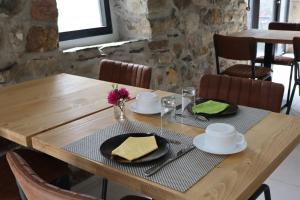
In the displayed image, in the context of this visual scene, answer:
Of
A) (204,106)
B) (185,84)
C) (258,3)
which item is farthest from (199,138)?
(258,3)

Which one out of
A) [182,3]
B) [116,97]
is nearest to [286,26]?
[182,3]

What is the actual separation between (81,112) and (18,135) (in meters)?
0.25

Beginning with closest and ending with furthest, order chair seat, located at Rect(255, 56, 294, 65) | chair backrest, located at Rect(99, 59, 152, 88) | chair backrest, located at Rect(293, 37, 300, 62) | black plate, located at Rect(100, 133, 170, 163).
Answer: black plate, located at Rect(100, 133, 170, 163)
chair backrest, located at Rect(99, 59, 152, 88)
chair backrest, located at Rect(293, 37, 300, 62)
chair seat, located at Rect(255, 56, 294, 65)

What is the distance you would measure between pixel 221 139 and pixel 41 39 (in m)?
1.24

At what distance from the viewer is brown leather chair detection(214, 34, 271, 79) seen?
2.64 metres

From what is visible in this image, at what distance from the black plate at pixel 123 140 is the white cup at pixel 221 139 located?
12cm

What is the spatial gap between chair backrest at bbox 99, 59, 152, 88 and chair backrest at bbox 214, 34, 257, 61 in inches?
43.9

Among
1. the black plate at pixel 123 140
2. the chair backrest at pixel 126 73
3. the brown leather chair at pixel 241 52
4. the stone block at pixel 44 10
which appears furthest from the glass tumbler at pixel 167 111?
the brown leather chair at pixel 241 52

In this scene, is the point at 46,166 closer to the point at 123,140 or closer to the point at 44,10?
the point at 123,140

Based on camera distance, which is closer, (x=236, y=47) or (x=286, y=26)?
(x=236, y=47)

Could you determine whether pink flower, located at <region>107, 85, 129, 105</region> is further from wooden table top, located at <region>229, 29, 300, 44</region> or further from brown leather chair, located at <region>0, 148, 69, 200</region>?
wooden table top, located at <region>229, 29, 300, 44</region>

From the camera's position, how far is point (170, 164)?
94cm

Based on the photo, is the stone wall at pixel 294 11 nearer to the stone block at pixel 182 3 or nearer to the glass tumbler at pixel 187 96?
the stone block at pixel 182 3

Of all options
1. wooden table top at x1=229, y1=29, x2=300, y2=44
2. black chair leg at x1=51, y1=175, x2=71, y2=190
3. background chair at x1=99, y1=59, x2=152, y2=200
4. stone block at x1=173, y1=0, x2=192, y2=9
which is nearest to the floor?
black chair leg at x1=51, y1=175, x2=71, y2=190
